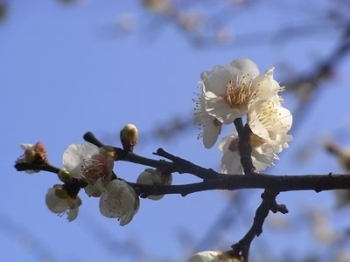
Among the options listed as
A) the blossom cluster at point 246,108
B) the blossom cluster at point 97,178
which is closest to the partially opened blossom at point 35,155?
the blossom cluster at point 97,178

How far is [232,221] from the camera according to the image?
3008mm

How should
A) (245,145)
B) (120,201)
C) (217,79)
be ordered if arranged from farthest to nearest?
(217,79) < (245,145) < (120,201)

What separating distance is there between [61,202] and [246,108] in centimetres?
39

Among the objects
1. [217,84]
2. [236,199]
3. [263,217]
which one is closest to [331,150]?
[236,199]

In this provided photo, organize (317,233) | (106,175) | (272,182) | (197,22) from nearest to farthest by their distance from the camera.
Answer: (272,182), (106,175), (197,22), (317,233)

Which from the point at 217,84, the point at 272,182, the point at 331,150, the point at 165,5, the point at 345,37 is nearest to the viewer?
the point at 272,182

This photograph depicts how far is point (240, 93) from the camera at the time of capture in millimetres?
1242

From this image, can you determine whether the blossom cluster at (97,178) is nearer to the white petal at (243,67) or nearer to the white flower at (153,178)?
the white flower at (153,178)

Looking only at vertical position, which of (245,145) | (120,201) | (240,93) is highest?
(240,93)

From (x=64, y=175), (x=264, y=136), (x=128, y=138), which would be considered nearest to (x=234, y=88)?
(x=264, y=136)

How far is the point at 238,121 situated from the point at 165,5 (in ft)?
12.3

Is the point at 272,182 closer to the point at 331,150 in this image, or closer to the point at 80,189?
the point at 80,189

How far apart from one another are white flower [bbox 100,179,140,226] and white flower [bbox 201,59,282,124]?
0.24 m

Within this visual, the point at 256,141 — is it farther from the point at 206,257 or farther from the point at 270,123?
→ the point at 206,257
